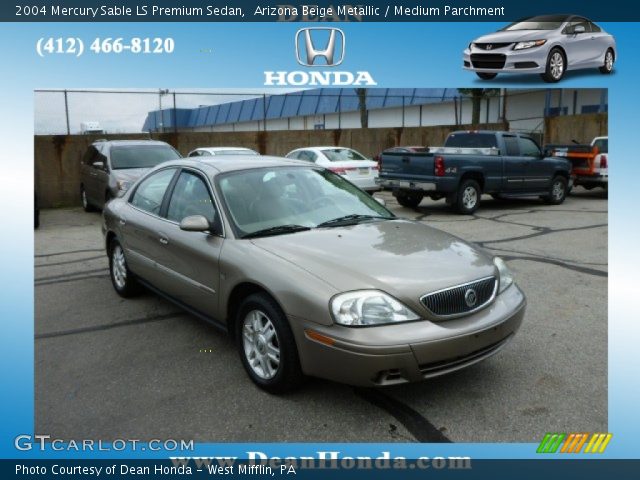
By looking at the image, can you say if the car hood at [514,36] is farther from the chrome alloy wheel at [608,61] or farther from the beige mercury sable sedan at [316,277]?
the beige mercury sable sedan at [316,277]

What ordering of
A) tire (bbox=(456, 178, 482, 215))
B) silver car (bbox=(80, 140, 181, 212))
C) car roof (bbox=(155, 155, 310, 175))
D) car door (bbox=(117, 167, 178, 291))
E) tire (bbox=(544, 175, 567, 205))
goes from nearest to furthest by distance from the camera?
car roof (bbox=(155, 155, 310, 175)) < car door (bbox=(117, 167, 178, 291)) < silver car (bbox=(80, 140, 181, 212)) < tire (bbox=(456, 178, 482, 215)) < tire (bbox=(544, 175, 567, 205))

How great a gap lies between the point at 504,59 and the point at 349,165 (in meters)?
9.99

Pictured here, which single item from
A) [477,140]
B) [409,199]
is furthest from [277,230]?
[477,140]

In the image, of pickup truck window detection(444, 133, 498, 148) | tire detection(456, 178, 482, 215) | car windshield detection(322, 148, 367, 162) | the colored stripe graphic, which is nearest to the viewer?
the colored stripe graphic

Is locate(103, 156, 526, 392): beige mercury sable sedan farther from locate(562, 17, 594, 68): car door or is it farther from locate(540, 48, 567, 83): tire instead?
locate(562, 17, 594, 68): car door

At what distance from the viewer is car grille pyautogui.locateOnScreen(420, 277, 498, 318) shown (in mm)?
3004

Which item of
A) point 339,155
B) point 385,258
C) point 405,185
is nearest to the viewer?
point 385,258

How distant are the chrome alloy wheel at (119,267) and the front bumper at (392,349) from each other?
3.01 metres

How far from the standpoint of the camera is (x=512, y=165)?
468 inches

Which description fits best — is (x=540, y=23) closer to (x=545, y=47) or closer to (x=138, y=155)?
(x=545, y=47)

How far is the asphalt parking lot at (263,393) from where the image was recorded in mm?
2979

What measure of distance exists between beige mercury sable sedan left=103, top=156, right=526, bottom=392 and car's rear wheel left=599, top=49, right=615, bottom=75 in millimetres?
1355

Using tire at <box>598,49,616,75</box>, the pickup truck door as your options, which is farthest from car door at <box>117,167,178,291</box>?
the pickup truck door

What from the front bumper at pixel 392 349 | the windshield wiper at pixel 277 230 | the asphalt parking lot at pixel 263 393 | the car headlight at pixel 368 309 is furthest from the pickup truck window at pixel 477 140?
the car headlight at pixel 368 309
